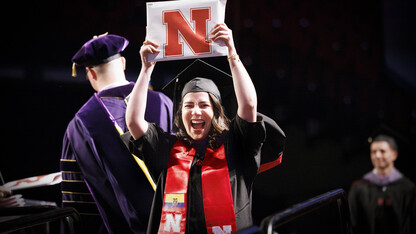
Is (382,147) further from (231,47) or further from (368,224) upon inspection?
(231,47)

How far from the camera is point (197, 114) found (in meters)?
2.46

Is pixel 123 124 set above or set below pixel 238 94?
below

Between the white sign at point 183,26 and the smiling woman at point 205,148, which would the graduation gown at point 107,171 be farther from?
the white sign at point 183,26

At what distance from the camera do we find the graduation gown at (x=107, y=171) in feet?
9.12

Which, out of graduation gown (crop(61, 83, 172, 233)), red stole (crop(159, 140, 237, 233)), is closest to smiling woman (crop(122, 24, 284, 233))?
red stole (crop(159, 140, 237, 233))

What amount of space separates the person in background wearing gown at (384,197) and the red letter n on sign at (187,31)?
274cm

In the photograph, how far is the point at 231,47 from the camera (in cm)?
246

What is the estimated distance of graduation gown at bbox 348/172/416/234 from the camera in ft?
15.1

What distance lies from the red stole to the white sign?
0.64 m

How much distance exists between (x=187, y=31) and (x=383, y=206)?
341 cm

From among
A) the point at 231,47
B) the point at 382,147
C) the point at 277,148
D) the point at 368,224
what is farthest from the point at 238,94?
the point at 368,224

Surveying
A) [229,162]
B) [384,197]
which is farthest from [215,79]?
[384,197]

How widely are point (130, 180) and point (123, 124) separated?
39cm

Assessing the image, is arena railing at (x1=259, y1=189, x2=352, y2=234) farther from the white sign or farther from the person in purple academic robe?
the person in purple academic robe
